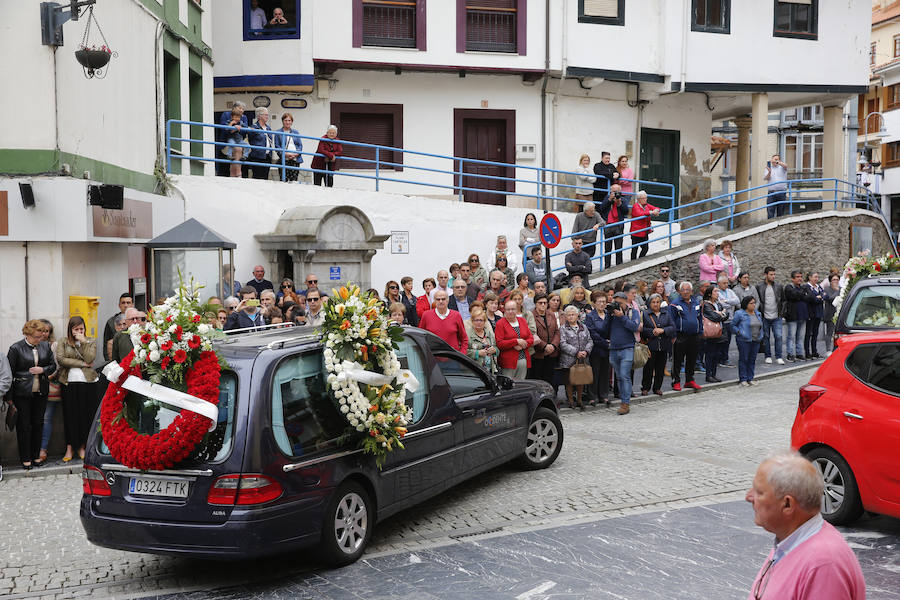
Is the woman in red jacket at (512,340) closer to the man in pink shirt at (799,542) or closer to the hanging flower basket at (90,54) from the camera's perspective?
the hanging flower basket at (90,54)

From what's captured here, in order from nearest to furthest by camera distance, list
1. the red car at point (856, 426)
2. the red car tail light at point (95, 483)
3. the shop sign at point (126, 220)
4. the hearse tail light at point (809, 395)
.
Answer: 1. the red car tail light at point (95, 483)
2. the red car at point (856, 426)
3. the hearse tail light at point (809, 395)
4. the shop sign at point (126, 220)

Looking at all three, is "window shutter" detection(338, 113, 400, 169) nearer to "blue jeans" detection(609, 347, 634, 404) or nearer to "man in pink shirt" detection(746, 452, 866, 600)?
"blue jeans" detection(609, 347, 634, 404)

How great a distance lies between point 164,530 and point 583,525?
11.1 feet

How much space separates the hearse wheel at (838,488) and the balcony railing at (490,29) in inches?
661

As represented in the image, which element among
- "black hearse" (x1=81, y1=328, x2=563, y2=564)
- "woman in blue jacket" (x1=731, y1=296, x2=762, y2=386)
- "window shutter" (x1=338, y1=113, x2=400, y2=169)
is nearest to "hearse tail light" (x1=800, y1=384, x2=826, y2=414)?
"black hearse" (x1=81, y1=328, x2=563, y2=564)

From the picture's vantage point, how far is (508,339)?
12.4 metres

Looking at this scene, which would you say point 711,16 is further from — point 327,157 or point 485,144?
point 327,157

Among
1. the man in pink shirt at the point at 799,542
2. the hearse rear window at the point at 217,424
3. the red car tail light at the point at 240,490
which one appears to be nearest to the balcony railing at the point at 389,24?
the hearse rear window at the point at 217,424

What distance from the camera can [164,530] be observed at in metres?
6.16

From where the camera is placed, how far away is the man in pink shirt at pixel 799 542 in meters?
3.11

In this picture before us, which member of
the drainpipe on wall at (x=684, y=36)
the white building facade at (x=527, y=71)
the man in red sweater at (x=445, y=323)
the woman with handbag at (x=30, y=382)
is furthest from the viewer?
the drainpipe on wall at (x=684, y=36)

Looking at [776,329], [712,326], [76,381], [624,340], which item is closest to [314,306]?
[76,381]

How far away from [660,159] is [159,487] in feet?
70.5

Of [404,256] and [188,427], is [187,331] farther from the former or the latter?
[404,256]
